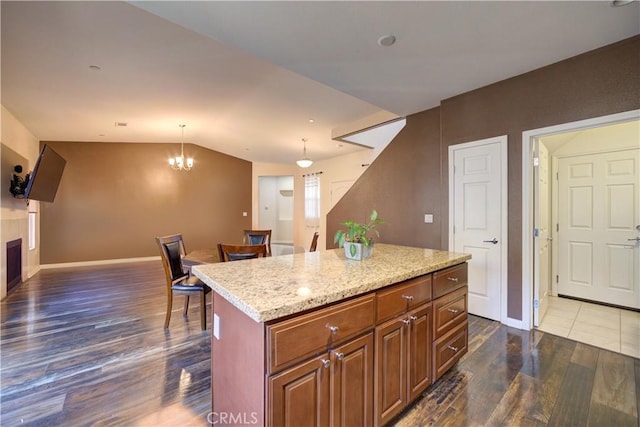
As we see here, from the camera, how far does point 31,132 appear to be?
5113mm

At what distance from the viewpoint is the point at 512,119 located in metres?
2.89

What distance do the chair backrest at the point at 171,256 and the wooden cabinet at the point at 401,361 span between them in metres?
2.40

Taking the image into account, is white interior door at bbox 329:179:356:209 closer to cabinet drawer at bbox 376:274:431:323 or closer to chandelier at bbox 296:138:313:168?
chandelier at bbox 296:138:313:168

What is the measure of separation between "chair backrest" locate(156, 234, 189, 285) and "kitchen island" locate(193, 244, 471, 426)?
1517 mm

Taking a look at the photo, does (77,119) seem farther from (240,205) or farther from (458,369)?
(458,369)

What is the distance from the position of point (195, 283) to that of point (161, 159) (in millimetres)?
5418

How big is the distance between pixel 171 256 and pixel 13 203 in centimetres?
332

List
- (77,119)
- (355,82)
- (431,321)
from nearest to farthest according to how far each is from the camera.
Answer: (431,321) < (355,82) < (77,119)

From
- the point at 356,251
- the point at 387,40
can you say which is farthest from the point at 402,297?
the point at 387,40

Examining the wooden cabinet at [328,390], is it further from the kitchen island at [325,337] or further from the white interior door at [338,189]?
the white interior door at [338,189]

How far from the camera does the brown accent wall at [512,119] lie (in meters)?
2.31

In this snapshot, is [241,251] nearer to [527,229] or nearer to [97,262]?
[527,229]

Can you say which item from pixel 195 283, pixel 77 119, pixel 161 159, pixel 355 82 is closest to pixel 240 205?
pixel 161 159

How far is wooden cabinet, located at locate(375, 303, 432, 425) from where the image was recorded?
1408 mm
